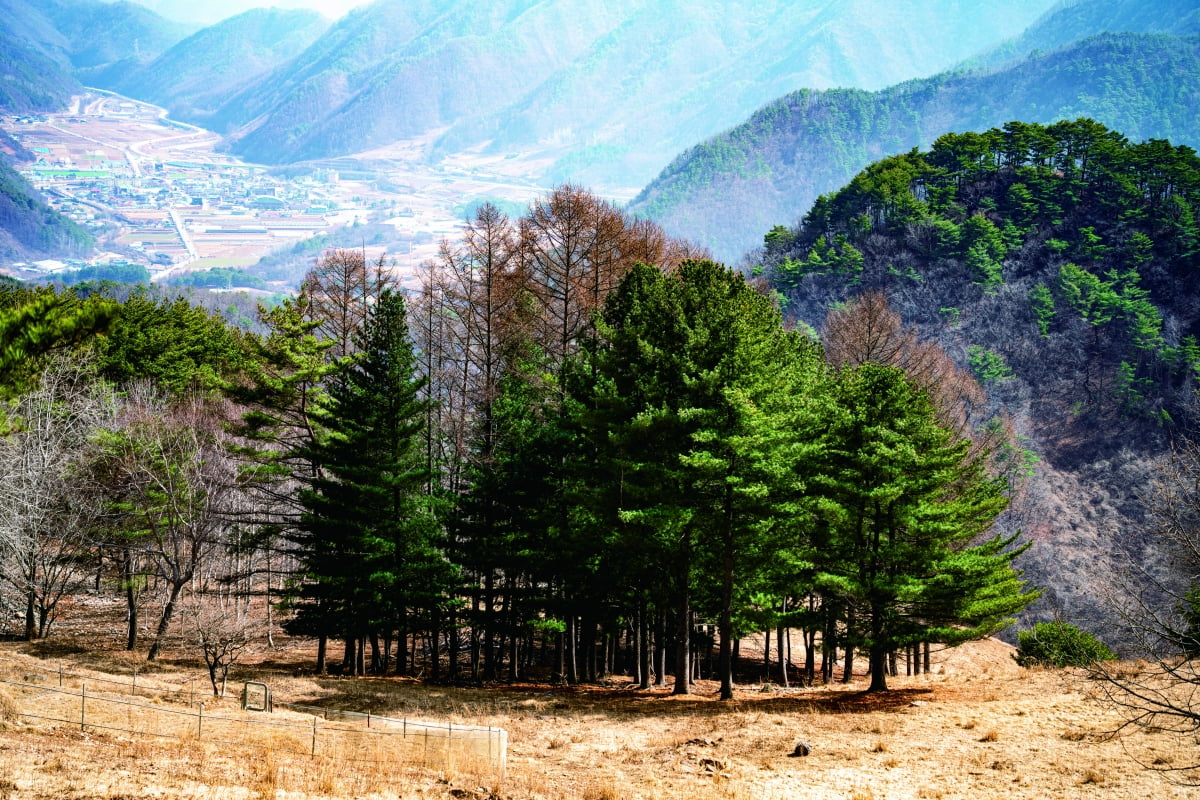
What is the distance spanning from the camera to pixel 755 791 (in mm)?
16438

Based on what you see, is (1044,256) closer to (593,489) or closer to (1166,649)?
(1166,649)

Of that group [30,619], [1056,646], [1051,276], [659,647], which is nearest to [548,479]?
[659,647]

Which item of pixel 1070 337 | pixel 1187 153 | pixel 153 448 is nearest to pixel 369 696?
pixel 153 448

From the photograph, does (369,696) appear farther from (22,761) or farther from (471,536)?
(22,761)

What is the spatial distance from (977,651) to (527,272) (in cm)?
3089

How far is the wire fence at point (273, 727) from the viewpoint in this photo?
17.9 m

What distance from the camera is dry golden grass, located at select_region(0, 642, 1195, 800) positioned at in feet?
49.4

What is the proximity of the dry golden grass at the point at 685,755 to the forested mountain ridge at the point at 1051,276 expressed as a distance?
63068 millimetres

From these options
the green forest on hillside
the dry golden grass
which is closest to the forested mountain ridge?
the green forest on hillside

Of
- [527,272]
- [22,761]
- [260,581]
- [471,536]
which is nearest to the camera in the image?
[22,761]

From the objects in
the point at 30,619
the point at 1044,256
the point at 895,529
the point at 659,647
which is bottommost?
the point at 659,647

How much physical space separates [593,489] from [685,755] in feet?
29.7

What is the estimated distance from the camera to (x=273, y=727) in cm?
1980

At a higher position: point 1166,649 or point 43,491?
point 43,491
